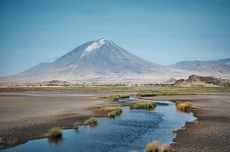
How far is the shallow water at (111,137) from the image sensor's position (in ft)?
71.8

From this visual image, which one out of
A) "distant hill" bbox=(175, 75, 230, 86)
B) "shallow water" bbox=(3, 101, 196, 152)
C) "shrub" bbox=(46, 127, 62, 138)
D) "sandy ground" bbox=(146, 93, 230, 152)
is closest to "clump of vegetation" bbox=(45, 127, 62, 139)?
"shrub" bbox=(46, 127, 62, 138)

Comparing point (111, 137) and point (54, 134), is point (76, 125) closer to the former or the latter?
point (54, 134)

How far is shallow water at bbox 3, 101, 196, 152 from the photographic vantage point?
2189 centimetres

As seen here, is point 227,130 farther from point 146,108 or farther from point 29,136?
point 146,108

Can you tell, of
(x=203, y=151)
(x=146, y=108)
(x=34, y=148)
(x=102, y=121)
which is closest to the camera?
(x=203, y=151)

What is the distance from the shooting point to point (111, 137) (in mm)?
25797

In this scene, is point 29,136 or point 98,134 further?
point 98,134

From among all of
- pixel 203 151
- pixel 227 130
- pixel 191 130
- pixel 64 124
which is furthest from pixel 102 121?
pixel 203 151

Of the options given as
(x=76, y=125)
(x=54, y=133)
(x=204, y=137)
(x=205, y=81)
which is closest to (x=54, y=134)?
(x=54, y=133)

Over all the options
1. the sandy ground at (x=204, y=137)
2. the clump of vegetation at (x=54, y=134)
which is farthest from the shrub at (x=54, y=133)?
the sandy ground at (x=204, y=137)

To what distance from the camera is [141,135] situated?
88.0ft

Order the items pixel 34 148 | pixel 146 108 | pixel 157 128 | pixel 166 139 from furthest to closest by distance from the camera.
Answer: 1. pixel 146 108
2. pixel 157 128
3. pixel 166 139
4. pixel 34 148

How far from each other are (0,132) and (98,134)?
7.76 meters

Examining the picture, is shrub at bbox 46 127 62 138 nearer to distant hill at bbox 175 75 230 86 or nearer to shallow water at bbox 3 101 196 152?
shallow water at bbox 3 101 196 152
